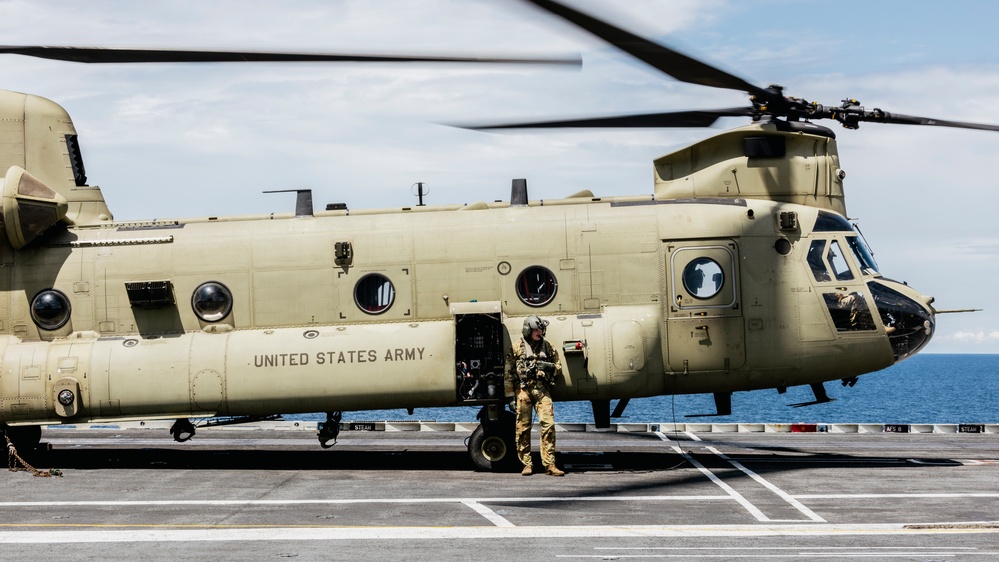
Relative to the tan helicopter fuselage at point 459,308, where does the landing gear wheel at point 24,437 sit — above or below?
below

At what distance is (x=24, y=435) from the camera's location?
1816 centimetres

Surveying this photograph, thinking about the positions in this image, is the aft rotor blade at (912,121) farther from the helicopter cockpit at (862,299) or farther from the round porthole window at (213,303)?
the round porthole window at (213,303)

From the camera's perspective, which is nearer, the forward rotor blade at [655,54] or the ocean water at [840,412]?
the forward rotor blade at [655,54]

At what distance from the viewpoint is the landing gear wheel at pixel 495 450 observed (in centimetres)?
1658

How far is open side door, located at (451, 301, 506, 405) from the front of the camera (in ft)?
53.4

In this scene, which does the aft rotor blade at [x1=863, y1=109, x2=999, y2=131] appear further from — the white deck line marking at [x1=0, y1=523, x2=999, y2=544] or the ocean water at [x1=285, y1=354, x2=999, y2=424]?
the ocean water at [x1=285, y1=354, x2=999, y2=424]

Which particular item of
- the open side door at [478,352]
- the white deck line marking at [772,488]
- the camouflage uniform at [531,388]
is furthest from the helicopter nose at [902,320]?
the open side door at [478,352]

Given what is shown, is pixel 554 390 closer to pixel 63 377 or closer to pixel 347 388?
pixel 347 388

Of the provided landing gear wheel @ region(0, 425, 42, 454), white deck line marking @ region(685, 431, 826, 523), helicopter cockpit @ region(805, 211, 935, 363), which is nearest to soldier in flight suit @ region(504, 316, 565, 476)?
white deck line marking @ region(685, 431, 826, 523)

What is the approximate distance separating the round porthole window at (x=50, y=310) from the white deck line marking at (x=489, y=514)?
27.1 ft

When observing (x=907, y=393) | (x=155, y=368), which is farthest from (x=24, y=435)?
(x=907, y=393)

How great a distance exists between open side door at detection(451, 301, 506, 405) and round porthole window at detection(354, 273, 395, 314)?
1169 mm

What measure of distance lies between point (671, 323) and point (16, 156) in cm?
1202

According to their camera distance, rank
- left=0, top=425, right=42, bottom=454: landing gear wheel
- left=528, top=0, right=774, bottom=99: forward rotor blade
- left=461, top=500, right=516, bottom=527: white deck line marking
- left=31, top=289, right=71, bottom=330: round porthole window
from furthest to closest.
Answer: left=0, top=425, right=42, bottom=454: landing gear wheel
left=31, top=289, right=71, bottom=330: round porthole window
left=461, top=500, right=516, bottom=527: white deck line marking
left=528, top=0, right=774, bottom=99: forward rotor blade
